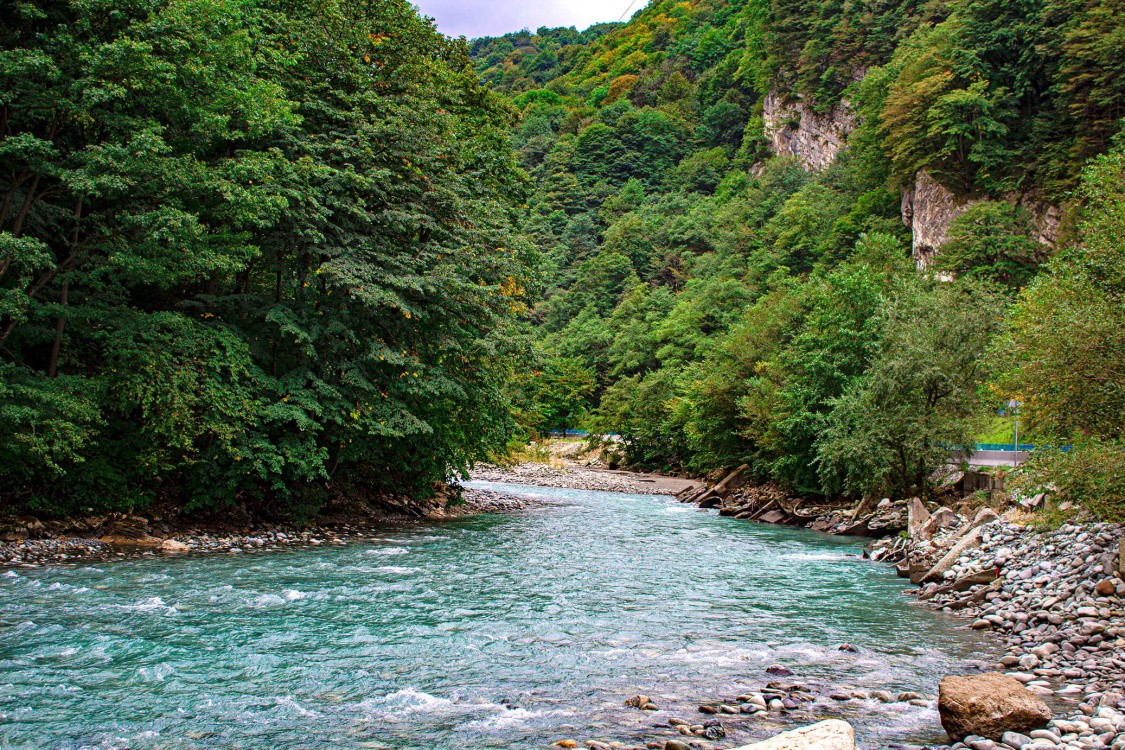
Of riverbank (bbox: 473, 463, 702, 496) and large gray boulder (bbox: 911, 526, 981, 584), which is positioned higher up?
large gray boulder (bbox: 911, 526, 981, 584)

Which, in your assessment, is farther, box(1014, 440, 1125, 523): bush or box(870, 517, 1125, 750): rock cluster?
box(1014, 440, 1125, 523): bush

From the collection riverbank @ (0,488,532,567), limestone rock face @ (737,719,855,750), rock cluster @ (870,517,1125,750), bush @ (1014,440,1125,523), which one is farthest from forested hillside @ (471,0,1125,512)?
riverbank @ (0,488,532,567)

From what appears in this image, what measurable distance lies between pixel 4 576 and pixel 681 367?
160 feet

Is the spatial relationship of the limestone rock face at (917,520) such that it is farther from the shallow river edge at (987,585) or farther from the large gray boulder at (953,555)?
the large gray boulder at (953,555)

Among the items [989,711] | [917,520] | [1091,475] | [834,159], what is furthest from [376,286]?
[834,159]

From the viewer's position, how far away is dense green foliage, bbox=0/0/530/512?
1354 centimetres

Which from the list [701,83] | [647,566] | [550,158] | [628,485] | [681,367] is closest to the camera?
[647,566]

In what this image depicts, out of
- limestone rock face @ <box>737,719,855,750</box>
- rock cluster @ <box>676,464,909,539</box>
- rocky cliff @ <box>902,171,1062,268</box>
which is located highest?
rocky cliff @ <box>902,171,1062,268</box>

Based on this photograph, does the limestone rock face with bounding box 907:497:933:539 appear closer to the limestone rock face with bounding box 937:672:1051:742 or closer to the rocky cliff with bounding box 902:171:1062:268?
the limestone rock face with bounding box 937:672:1051:742

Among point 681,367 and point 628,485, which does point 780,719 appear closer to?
point 628,485

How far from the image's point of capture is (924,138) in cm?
4688

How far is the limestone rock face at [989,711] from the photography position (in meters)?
6.33

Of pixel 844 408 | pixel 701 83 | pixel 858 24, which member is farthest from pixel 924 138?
pixel 701 83

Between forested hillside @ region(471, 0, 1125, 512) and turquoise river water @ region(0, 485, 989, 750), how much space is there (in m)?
4.43
